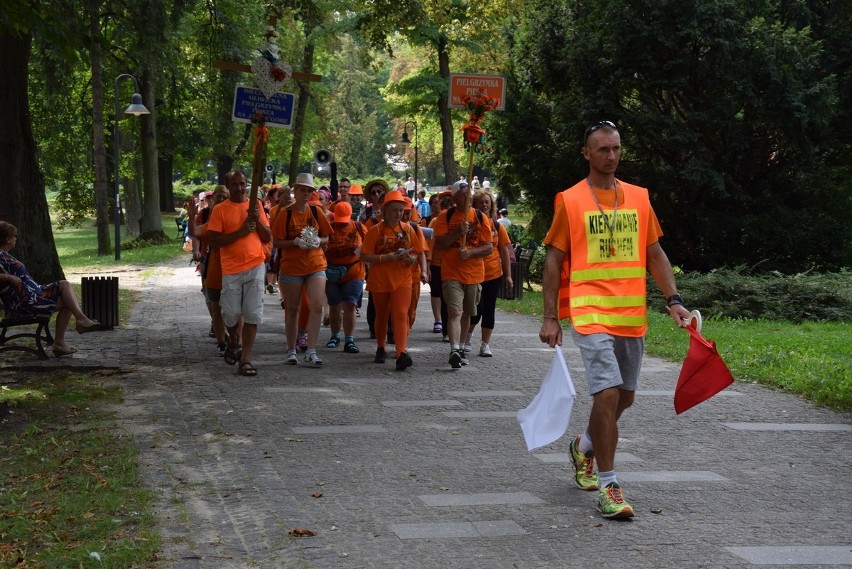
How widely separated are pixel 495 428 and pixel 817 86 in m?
16.0

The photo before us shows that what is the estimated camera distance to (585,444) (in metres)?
6.70

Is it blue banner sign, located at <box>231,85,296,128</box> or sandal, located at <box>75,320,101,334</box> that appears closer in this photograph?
blue banner sign, located at <box>231,85,296,128</box>

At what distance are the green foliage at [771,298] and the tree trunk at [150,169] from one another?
21294 millimetres

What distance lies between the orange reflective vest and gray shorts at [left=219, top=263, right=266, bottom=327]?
5.11m

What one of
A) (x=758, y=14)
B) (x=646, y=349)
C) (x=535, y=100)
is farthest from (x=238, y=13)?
(x=646, y=349)

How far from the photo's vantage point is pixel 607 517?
239 inches

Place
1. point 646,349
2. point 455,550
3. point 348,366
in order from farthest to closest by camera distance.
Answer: point 646,349, point 348,366, point 455,550

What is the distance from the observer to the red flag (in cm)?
620

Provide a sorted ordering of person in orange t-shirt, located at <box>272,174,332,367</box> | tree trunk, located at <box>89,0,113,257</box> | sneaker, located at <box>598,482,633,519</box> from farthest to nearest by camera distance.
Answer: tree trunk, located at <box>89,0,113,257</box>, person in orange t-shirt, located at <box>272,174,332,367</box>, sneaker, located at <box>598,482,633,519</box>

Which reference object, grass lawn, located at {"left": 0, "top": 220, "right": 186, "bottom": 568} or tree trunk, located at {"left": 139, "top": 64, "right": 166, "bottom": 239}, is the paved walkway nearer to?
grass lawn, located at {"left": 0, "top": 220, "right": 186, "bottom": 568}

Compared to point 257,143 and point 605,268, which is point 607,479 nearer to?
point 605,268

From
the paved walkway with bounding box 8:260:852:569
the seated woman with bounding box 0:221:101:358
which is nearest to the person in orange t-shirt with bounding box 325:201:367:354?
the paved walkway with bounding box 8:260:852:569

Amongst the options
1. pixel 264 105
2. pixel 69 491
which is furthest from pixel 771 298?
pixel 69 491

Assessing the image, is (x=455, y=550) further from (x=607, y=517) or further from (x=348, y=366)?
(x=348, y=366)
